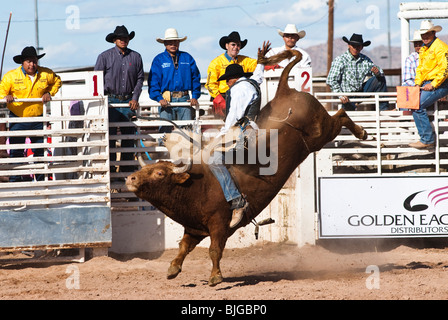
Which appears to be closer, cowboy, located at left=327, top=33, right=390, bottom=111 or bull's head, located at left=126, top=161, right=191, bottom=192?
bull's head, located at left=126, top=161, right=191, bottom=192

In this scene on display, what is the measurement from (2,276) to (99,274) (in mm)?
1230

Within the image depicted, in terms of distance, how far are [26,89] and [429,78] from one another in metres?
5.71

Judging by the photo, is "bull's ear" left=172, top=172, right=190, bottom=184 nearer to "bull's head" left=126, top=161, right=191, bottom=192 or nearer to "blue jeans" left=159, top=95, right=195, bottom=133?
"bull's head" left=126, top=161, right=191, bottom=192

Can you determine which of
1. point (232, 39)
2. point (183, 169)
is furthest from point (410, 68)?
point (183, 169)

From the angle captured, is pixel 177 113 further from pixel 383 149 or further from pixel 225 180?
pixel 383 149

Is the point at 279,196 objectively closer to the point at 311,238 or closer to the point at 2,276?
the point at 311,238

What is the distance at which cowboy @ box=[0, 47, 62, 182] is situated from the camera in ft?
33.4

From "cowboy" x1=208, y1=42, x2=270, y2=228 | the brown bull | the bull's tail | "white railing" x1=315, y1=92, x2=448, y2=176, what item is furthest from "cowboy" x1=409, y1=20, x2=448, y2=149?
"cowboy" x1=208, y1=42, x2=270, y2=228

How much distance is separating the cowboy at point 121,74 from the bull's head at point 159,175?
2.88 metres

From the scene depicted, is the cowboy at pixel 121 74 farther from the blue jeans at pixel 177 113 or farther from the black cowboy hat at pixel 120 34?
the blue jeans at pixel 177 113

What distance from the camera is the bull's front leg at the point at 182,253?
786 cm

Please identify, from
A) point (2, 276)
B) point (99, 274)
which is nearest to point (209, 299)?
point (99, 274)

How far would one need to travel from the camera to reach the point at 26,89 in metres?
10.3

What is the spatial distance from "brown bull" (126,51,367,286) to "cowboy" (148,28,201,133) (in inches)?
92.7
